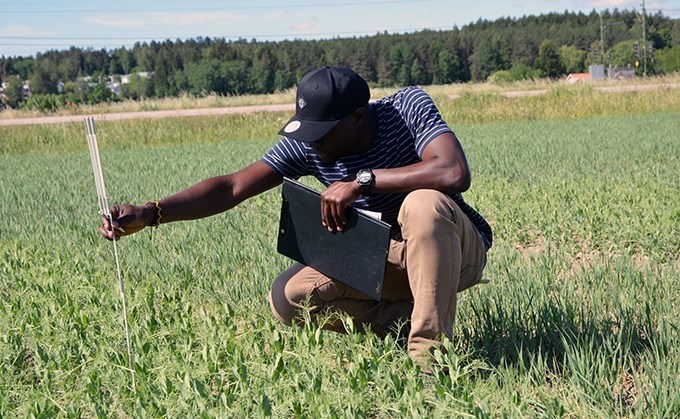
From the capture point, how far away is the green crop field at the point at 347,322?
2.67 m

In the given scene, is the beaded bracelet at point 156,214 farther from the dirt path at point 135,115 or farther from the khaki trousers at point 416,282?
the dirt path at point 135,115

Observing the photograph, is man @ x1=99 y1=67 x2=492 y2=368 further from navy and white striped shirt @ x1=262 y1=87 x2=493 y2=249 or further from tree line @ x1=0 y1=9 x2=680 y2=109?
tree line @ x1=0 y1=9 x2=680 y2=109

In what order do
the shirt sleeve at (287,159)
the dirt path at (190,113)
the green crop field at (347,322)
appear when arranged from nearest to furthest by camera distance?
the green crop field at (347,322), the shirt sleeve at (287,159), the dirt path at (190,113)

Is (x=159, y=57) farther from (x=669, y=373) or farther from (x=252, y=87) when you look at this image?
(x=669, y=373)

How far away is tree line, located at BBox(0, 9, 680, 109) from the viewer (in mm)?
71500

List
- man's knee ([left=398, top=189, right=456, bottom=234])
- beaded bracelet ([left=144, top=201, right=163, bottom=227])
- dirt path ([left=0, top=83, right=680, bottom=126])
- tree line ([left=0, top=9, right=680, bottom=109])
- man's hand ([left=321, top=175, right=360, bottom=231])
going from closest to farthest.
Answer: man's knee ([left=398, top=189, right=456, bottom=234]) < man's hand ([left=321, top=175, right=360, bottom=231]) < beaded bracelet ([left=144, top=201, right=163, bottom=227]) < dirt path ([left=0, top=83, right=680, bottom=126]) < tree line ([left=0, top=9, right=680, bottom=109])

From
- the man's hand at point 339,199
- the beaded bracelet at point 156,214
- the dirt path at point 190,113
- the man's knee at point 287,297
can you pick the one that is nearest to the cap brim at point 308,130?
the man's hand at point 339,199

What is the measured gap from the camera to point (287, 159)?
3.29 m

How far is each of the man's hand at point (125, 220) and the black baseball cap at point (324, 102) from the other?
58 cm

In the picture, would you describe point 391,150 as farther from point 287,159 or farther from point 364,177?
point 287,159

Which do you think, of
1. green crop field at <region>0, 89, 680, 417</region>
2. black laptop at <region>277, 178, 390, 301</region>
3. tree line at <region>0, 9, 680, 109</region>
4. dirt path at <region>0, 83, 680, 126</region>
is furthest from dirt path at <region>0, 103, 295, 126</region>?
tree line at <region>0, 9, 680, 109</region>

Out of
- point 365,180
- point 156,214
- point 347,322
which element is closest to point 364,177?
point 365,180

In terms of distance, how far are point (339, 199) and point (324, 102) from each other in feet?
1.13

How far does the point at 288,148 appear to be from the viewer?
327 cm
